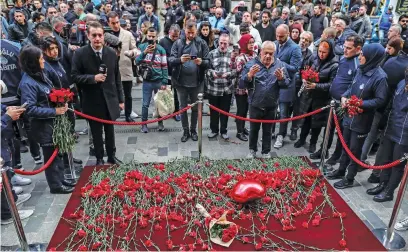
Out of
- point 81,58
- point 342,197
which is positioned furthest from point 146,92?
point 342,197

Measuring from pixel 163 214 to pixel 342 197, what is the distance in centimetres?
250

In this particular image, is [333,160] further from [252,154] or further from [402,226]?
[402,226]

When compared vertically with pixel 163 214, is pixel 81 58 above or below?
above

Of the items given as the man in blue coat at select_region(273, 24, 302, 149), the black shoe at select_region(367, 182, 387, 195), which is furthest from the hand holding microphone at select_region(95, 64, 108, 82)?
the black shoe at select_region(367, 182, 387, 195)

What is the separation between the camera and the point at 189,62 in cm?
581

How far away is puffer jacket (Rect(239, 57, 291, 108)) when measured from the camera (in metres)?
4.97

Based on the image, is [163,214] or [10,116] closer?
[10,116]

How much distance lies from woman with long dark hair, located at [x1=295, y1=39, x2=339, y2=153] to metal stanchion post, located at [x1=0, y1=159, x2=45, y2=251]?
4.20 m

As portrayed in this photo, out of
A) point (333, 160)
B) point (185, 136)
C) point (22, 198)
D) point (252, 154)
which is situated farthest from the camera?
point (185, 136)

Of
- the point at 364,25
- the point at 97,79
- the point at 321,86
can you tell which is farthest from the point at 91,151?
the point at 364,25

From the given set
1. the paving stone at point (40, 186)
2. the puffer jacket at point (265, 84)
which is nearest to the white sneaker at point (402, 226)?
the puffer jacket at point (265, 84)

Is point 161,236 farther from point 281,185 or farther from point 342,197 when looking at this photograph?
point 342,197

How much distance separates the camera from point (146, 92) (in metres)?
6.41

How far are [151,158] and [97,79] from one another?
5.52 ft
